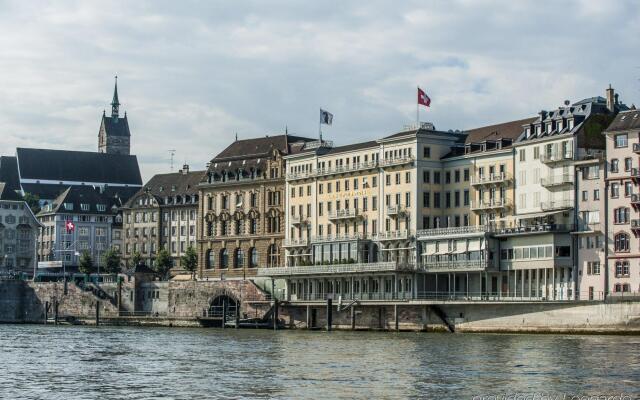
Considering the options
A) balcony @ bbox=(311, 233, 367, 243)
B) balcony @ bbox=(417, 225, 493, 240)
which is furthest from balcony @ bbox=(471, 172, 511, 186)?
balcony @ bbox=(311, 233, 367, 243)

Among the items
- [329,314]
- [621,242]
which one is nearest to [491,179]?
[621,242]

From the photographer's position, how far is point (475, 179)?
13975 centimetres

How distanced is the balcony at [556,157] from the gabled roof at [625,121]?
18.5ft

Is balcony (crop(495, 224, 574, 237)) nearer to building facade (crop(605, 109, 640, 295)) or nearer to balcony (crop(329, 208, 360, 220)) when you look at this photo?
building facade (crop(605, 109, 640, 295))

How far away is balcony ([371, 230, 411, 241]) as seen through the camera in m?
144

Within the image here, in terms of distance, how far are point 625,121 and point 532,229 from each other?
14214mm

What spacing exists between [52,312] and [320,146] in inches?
1912

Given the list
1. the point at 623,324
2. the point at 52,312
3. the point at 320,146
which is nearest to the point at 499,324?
the point at 623,324

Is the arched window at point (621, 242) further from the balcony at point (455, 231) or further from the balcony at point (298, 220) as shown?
the balcony at point (298, 220)

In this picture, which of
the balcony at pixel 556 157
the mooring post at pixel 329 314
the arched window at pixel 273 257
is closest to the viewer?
the balcony at pixel 556 157

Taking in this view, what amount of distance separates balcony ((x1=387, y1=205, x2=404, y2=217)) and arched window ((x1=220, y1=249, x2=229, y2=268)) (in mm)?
36684

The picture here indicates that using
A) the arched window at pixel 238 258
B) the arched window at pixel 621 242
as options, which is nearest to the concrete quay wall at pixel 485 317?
the arched window at pixel 621 242

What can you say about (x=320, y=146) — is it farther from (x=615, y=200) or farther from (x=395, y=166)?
(x=615, y=200)

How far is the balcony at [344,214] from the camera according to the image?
152000mm
